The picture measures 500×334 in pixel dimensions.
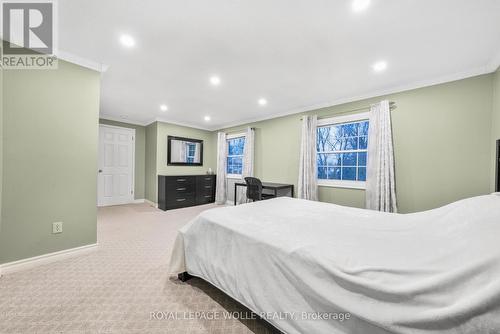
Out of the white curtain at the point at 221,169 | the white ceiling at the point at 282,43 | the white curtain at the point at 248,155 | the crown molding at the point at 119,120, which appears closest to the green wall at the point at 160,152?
the crown molding at the point at 119,120

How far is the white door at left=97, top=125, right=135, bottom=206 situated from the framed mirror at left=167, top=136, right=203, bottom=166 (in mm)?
1106

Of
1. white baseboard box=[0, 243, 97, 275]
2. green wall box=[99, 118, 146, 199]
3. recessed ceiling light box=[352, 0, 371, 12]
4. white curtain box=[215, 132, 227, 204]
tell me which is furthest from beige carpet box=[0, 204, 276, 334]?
green wall box=[99, 118, 146, 199]

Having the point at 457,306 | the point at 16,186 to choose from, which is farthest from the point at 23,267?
the point at 457,306

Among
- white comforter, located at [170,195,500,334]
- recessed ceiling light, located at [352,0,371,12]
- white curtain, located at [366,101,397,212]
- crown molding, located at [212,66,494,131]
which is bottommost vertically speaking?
white comforter, located at [170,195,500,334]

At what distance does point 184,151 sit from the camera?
17.8 ft

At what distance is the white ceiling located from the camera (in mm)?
1475

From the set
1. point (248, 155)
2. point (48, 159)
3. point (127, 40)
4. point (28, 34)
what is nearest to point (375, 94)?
point (248, 155)

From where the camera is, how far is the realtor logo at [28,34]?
1.52 meters

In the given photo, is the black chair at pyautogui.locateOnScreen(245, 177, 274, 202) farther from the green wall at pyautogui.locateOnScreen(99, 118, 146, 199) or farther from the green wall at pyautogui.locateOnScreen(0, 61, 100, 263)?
the green wall at pyautogui.locateOnScreen(99, 118, 146, 199)

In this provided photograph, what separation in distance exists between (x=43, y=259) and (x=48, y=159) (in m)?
1.08

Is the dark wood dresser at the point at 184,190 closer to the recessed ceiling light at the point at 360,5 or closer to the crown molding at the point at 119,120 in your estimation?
the crown molding at the point at 119,120

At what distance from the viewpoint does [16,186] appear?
1897 mm

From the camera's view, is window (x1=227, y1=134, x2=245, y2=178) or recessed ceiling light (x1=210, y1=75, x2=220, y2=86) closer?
recessed ceiling light (x1=210, y1=75, x2=220, y2=86)

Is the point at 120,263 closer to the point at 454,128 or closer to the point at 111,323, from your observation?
the point at 111,323
